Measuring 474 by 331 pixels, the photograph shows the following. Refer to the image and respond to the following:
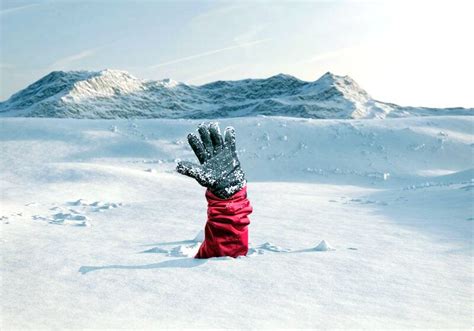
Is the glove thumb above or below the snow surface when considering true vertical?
above

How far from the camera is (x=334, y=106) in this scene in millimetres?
81125

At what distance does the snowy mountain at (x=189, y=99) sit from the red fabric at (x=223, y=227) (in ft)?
219

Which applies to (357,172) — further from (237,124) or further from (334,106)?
(334,106)

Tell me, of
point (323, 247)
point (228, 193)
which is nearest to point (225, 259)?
point (228, 193)

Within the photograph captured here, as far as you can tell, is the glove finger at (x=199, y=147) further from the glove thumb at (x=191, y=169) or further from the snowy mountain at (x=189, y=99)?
the snowy mountain at (x=189, y=99)

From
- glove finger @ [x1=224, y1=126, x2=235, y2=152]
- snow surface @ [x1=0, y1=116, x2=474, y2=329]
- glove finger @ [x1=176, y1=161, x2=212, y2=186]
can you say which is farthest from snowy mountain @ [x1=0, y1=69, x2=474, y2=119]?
glove finger @ [x1=176, y1=161, x2=212, y2=186]

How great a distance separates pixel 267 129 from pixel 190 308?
15455 mm

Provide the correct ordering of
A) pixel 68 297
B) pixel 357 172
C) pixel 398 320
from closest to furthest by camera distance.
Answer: pixel 398 320 → pixel 68 297 → pixel 357 172

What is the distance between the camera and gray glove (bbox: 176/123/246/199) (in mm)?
4312

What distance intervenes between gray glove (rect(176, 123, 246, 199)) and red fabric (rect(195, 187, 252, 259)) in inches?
3.1

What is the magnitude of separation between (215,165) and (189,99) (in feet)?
336

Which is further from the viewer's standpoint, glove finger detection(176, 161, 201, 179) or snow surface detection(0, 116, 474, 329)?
glove finger detection(176, 161, 201, 179)

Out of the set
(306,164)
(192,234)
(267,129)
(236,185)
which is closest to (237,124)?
(267,129)

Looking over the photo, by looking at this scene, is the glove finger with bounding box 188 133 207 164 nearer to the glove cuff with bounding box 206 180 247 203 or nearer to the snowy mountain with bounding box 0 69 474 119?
the glove cuff with bounding box 206 180 247 203
